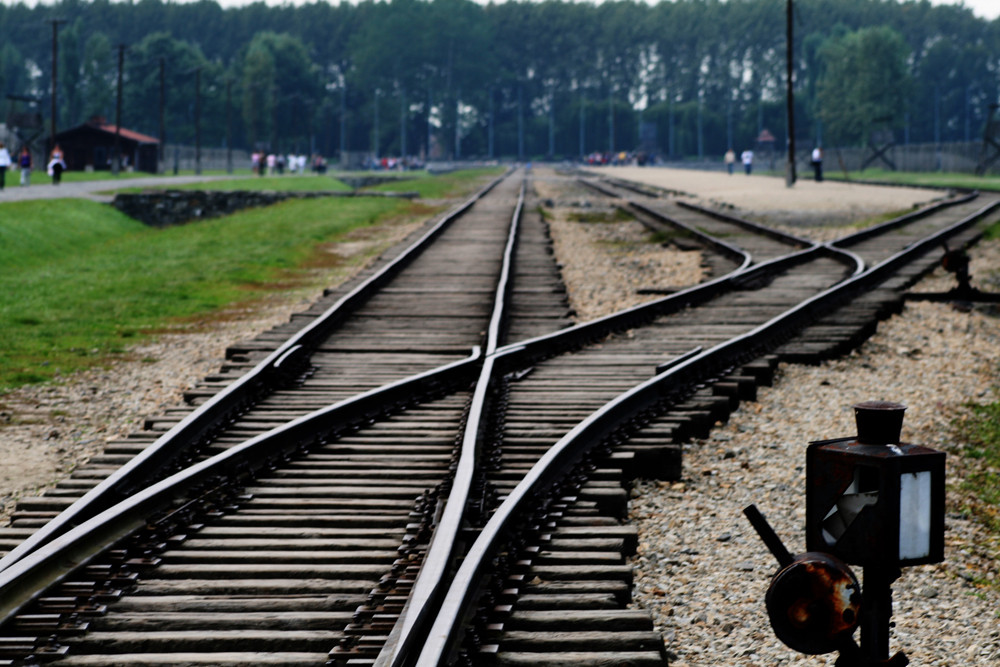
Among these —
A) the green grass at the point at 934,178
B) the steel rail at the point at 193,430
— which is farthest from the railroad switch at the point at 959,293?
the green grass at the point at 934,178

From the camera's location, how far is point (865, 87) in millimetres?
122688

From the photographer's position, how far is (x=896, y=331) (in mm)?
13148

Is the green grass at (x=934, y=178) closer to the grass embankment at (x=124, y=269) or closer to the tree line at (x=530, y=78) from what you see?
the grass embankment at (x=124, y=269)

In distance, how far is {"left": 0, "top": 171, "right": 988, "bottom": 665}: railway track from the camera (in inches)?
186

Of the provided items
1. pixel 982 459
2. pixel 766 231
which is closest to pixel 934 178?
pixel 766 231

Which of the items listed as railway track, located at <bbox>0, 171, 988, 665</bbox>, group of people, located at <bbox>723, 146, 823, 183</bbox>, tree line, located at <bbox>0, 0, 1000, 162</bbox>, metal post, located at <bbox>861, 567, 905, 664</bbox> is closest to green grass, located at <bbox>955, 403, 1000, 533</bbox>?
railway track, located at <bbox>0, 171, 988, 665</bbox>

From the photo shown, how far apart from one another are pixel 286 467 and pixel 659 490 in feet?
6.89

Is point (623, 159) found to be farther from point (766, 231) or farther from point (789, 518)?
point (789, 518)

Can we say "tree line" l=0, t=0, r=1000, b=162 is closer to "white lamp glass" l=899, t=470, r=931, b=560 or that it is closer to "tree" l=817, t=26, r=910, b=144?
"tree" l=817, t=26, r=910, b=144

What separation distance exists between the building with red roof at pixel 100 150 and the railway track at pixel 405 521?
65079 millimetres

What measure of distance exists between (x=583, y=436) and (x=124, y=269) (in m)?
15.0

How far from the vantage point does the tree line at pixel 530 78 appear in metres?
147

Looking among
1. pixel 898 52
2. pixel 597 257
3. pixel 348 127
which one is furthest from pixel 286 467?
pixel 348 127

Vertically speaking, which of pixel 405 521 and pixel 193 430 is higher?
pixel 193 430
